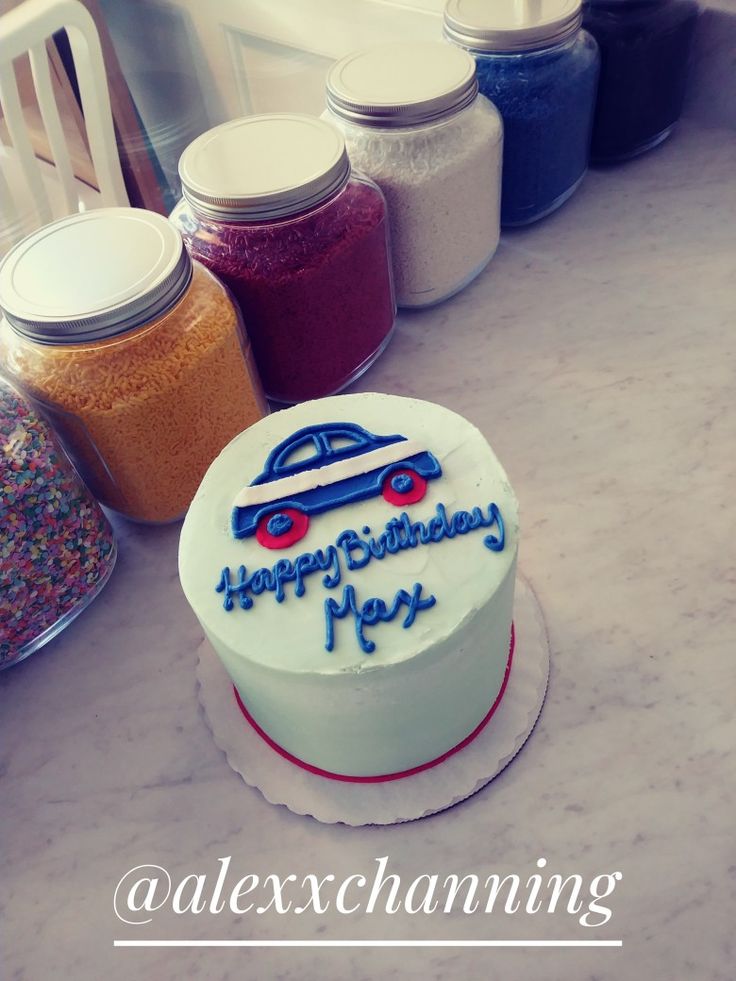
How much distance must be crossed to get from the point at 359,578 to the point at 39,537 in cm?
24

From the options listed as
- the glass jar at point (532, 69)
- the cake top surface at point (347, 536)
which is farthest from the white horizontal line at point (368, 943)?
the glass jar at point (532, 69)

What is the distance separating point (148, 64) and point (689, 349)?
1.29 m

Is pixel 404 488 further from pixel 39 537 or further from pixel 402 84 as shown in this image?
pixel 402 84

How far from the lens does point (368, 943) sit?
0.47 metres

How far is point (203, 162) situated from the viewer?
24.5 inches

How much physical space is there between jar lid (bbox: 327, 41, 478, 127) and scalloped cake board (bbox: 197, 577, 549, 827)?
44cm

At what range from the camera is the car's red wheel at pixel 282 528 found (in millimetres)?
481

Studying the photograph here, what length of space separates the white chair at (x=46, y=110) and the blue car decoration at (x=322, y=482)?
66 centimetres

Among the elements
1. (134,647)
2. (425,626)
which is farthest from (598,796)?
(134,647)

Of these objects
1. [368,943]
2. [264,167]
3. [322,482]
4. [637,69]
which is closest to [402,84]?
[264,167]

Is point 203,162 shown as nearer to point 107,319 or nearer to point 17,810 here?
point 107,319

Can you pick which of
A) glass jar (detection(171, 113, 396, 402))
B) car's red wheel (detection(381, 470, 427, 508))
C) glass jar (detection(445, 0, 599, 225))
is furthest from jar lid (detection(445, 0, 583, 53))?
car's red wheel (detection(381, 470, 427, 508))

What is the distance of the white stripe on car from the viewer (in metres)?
0.50

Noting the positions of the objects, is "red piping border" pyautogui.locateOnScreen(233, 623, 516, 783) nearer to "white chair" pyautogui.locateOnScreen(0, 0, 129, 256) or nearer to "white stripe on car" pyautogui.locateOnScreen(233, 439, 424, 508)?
"white stripe on car" pyautogui.locateOnScreen(233, 439, 424, 508)
